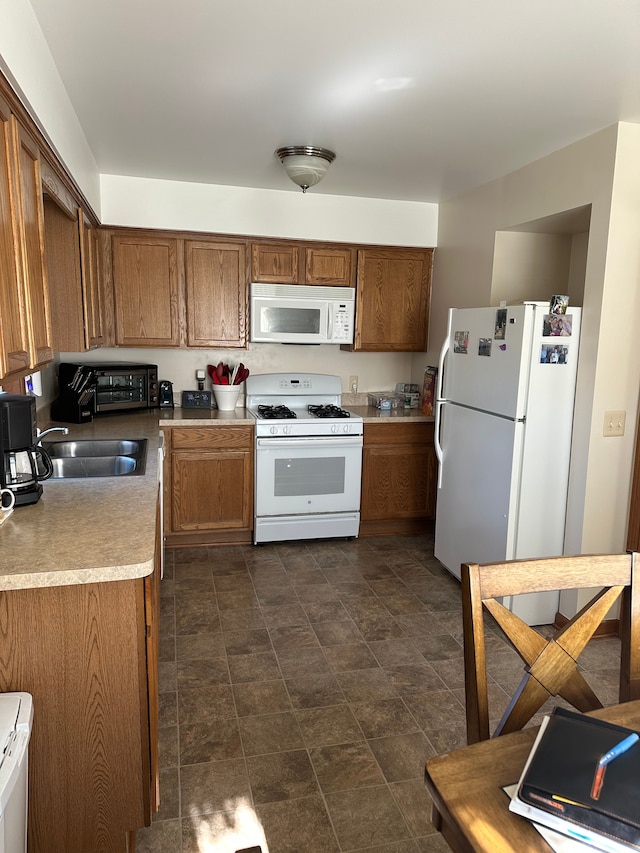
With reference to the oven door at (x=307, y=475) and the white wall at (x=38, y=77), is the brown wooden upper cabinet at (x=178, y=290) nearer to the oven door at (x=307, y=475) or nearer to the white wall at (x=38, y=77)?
the oven door at (x=307, y=475)

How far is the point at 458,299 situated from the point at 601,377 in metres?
1.47

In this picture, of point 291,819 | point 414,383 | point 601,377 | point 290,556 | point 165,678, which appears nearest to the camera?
point 291,819

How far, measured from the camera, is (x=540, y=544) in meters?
2.96

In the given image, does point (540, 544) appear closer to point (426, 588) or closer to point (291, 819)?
point (426, 588)

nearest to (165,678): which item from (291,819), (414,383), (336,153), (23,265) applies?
(291,819)

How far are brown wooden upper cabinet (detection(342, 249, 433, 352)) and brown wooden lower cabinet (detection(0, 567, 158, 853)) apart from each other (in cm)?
311

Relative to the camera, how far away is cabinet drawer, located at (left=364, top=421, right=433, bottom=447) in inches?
163

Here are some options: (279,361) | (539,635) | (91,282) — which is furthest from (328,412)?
(539,635)

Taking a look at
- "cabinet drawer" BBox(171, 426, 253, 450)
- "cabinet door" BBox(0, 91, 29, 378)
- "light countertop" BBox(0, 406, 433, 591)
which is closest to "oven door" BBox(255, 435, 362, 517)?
"cabinet drawer" BBox(171, 426, 253, 450)

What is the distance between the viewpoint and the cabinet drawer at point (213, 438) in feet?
12.5

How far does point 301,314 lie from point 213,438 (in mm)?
1082

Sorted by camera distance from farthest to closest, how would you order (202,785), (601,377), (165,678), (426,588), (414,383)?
(414,383) → (426,588) → (601,377) → (165,678) → (202,785)

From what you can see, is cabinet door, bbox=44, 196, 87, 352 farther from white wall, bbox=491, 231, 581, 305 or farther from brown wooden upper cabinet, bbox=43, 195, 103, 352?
white wall, bbox=491, 231, 581, 305

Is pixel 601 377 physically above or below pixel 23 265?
below
